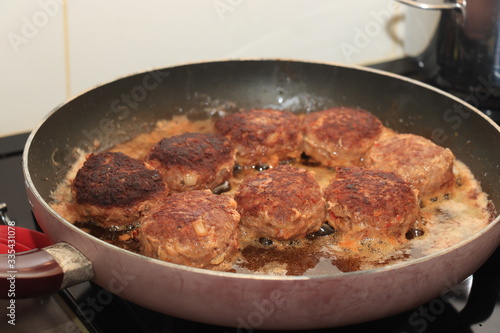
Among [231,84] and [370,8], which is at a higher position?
[370,8]

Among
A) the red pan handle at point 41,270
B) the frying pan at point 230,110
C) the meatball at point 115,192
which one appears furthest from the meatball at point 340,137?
the red pan handle at point 41,270

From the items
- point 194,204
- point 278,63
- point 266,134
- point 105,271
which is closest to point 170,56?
point 278,63

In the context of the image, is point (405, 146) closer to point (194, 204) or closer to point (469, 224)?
point (469, 224)

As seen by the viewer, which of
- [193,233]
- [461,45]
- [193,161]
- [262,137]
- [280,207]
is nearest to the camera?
[193,233]

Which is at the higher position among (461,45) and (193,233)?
(461,45)

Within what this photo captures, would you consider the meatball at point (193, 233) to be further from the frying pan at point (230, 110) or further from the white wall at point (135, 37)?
the white wall at point (135, 37)

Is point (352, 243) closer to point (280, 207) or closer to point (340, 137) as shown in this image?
point (280, 207)

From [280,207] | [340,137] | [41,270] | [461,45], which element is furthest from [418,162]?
[41,270]
